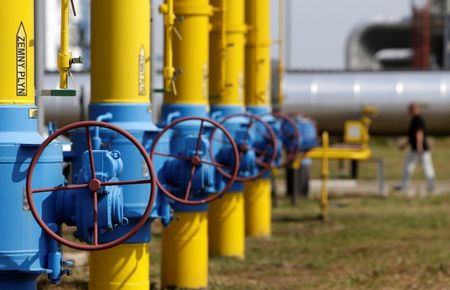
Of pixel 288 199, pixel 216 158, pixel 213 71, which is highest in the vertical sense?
pixel 213 71

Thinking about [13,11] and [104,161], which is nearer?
[13,11]

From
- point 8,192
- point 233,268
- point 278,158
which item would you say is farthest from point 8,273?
point 278,158

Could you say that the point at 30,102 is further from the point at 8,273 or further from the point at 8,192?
the point at 8,273

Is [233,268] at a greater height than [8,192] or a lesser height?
lesser

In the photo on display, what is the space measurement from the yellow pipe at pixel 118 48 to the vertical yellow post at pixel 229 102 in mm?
4126

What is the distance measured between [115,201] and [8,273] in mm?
621

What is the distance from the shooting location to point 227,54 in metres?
12.1

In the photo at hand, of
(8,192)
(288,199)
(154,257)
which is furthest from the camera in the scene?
(288,199)

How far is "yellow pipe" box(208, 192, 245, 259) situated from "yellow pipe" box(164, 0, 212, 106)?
2.49 metres

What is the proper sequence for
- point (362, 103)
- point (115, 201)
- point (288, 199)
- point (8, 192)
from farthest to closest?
point (362, 103)
point (288, 199)
point (115, 201)
point (8, 192)

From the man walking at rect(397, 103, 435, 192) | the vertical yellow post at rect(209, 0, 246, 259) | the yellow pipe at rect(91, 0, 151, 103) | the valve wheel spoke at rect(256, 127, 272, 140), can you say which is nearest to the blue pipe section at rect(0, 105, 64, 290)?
the yellow pipe at rect(91, 0, 151, 103)

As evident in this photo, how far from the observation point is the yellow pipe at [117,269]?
24.1ft

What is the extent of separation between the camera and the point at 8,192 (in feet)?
17.6

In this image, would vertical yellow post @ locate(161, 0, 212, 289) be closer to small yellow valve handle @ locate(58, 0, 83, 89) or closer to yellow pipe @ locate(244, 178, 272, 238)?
small yellow valve handle @ locate(58, 0, 83, 89)
